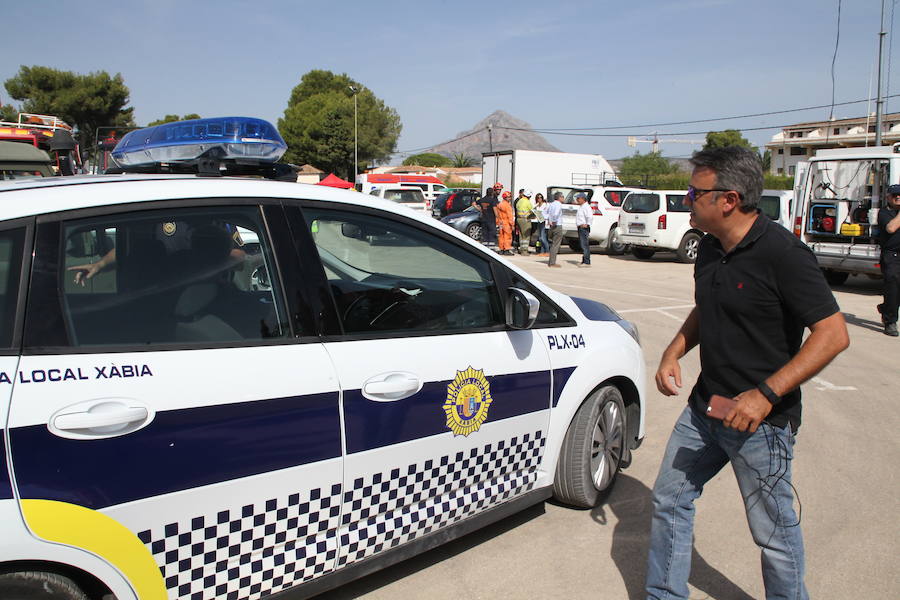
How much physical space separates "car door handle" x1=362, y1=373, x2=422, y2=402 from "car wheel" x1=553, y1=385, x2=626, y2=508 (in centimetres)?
117

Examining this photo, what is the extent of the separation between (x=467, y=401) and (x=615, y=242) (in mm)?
15733

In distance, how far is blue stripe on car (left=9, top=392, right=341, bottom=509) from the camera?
1.81 meters

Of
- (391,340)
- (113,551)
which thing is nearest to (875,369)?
(391,340)

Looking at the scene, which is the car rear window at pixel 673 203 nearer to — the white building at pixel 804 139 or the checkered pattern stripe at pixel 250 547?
the checkered pattern stripe at pixel 250 547

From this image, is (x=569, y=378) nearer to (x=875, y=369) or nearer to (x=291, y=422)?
(x=291, y=422)

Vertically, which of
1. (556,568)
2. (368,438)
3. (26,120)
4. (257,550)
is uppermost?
(26,120)

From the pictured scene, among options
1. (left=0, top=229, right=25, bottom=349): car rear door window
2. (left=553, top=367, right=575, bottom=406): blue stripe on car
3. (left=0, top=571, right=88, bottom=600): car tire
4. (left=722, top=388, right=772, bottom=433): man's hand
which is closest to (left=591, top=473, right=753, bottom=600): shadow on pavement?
(left=553, top=367, right=575, bottom=406): blue stripe on car

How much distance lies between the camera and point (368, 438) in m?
2.48

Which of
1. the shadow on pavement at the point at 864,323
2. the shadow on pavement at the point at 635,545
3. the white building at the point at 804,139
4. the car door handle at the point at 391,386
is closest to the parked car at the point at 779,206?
the shadow on pavement at the point at 864,323

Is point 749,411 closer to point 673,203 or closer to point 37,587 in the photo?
point 37,587

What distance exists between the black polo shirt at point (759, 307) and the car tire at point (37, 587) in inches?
83.5

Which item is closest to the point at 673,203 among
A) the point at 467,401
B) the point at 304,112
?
the point at 467,401

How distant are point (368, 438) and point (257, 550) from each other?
51cm

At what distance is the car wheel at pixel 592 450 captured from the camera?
3486 mm
